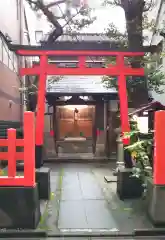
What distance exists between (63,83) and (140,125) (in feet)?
43.9

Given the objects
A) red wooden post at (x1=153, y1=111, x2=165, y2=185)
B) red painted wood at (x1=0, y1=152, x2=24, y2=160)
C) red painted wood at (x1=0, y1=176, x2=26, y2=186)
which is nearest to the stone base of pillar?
red wooden post at (x1=153, y1=111, x2=165, y2=185)

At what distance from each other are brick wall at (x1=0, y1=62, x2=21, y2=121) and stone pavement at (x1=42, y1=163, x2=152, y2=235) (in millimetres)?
4398

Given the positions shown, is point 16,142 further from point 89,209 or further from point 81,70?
point 81,70

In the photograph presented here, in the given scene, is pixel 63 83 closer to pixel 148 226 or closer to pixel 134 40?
pixel 134 40

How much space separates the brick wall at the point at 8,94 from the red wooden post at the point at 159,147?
8545mm

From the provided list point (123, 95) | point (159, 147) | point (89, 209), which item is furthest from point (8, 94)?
point (159, 147)

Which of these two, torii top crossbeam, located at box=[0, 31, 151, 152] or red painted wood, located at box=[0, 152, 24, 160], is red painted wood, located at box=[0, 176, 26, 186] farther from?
torii top crossbeam, located at box=[0, 31, 151, 152]

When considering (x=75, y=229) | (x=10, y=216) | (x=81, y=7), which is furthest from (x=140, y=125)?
(x=81, y=7)

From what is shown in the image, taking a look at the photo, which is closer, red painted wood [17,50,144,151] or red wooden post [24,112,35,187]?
red wooden post [24,112,35,187]

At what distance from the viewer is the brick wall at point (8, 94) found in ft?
45.3

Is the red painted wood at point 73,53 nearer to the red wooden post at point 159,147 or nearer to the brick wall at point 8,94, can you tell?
the brick wall at point 8,94

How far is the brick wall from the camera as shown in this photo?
13800 mm

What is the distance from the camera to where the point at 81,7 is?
47.3ft

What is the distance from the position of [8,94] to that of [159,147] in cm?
1048
